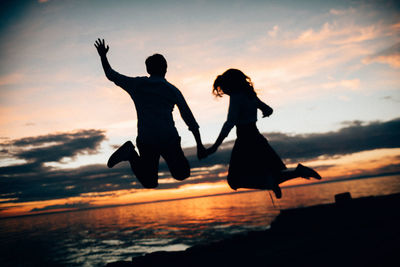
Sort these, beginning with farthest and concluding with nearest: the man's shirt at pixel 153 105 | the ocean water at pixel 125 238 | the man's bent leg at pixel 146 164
Answer: the ocean water at pixel 125 238, the man's bent leg at pixel 146 164, the man's shirt at pixel 153 105

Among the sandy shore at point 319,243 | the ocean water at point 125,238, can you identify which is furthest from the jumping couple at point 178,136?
the ocean water at point 125,238

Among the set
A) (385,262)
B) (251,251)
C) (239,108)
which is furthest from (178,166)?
(251,251)

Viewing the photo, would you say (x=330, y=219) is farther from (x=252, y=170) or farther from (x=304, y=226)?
(x=252, y=170)

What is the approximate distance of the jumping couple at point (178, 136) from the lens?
3.50m

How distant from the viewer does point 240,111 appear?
3660 mm

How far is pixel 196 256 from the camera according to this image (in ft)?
48.0

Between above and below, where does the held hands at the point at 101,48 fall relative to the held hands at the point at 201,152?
above

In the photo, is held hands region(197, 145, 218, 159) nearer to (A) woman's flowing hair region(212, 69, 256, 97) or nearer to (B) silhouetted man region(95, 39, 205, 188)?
(B) silhouetted man region(95, 39, 205, 188)

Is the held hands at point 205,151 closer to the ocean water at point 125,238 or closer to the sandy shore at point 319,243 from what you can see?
the sandy shore at point 319,243

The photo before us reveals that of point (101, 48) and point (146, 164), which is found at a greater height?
point (101, 48)

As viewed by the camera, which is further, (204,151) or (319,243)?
(319,243)

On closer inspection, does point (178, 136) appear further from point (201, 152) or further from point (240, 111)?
point (240, 111)

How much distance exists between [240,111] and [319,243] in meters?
11.0

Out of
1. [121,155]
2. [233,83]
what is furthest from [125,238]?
[233,83]
